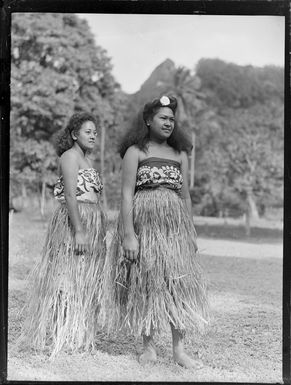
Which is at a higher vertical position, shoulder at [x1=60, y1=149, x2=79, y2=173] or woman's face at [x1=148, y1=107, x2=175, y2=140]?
woman's face at [x1=148, y1=107, x2=175, y2=140]

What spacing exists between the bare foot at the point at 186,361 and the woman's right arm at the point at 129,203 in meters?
0.64

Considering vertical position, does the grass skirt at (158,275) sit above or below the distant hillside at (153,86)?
below

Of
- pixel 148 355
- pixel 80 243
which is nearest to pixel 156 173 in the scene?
pixel 80 243

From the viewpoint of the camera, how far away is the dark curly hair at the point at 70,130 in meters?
4.03

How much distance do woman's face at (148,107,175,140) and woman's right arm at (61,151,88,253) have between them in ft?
1.95

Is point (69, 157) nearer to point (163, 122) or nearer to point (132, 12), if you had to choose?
point (163, 122)

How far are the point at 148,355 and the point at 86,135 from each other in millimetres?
1455

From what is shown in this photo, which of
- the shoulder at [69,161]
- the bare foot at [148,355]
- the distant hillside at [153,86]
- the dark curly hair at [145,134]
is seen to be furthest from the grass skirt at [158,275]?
the distant hillside at [153,86]

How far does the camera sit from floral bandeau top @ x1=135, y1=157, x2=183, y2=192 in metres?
3.70

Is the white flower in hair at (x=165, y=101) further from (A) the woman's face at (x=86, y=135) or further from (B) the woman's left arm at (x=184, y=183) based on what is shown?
(A) the woman's face at (x=86, y=135)

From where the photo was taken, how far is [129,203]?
3.68 meters

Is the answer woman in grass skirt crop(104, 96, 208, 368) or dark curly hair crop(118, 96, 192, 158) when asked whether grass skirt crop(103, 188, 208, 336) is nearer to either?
woman in grass skirt crop(104, 96, 208, 368)

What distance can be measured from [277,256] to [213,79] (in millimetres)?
15398

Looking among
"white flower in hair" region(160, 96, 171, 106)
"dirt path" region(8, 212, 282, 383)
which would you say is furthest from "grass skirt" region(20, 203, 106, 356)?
"white flower in hair" region(160, 96, 171, 106)
